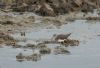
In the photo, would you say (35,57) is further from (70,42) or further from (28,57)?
(70,42)

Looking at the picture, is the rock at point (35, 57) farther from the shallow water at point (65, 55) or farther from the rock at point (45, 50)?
the rock at point (45, 50)

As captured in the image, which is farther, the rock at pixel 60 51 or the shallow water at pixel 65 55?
the rock at pixel 60 51

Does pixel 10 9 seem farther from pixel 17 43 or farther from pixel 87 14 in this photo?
pixel 17 43

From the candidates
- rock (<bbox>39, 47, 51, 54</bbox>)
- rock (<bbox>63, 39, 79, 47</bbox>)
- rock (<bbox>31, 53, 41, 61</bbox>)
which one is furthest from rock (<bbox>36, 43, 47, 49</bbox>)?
rock (<bbox>31, 53, 41, 61</bbox>)

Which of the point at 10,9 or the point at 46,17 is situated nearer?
the point at 46,17

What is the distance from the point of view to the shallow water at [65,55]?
1706cm

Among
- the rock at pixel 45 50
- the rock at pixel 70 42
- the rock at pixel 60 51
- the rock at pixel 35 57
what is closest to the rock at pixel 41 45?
the rock at pixel 45 50

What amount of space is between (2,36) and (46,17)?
727 cm

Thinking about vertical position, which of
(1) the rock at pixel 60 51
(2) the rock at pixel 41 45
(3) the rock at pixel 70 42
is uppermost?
(1) the rock at pixel 60 51

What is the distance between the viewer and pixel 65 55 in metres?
18.4

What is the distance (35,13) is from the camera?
94.7ft

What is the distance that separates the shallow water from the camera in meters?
17.1

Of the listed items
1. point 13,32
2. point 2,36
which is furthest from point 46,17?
point 2,36

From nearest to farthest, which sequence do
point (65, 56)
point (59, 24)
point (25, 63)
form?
1. point (25, 63)
2. point (65, 56)
3. point (59, 24)
